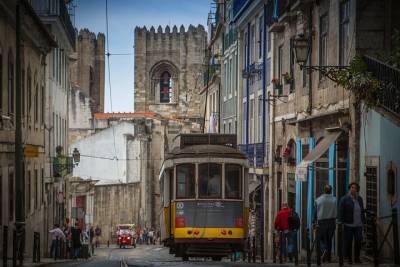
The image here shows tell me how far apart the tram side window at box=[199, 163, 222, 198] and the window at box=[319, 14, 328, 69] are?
12.7 ft

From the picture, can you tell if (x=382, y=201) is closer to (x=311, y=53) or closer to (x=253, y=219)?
(x=311, y=53)

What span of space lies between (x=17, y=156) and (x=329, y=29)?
8378 millimetres

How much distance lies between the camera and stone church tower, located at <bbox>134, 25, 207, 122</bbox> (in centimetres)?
9550

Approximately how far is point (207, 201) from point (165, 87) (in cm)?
7228

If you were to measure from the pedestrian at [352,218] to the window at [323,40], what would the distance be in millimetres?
7191

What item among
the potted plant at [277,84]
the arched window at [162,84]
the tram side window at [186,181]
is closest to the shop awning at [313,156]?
the tram side window at [186,181]

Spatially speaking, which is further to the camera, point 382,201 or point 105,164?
point 105,164

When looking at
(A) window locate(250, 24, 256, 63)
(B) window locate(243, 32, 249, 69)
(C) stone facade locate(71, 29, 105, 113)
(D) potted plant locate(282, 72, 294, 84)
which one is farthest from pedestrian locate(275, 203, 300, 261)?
(C) stone facade locate(71, 29, 105, 113)

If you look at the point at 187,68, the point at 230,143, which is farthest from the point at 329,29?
the point at 187,68

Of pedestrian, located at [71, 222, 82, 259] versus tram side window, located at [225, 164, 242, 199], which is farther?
pedestrian, located at [71, 222, 82, 259]

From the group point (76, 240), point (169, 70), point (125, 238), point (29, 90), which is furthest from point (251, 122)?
point (169, 70)

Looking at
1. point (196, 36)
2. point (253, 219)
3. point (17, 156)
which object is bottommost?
point (253, 219)

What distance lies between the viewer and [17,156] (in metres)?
22.2

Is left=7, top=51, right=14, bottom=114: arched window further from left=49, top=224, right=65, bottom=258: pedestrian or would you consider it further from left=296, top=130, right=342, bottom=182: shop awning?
left=296, top=130, right=342, bottom=182: shop awning
